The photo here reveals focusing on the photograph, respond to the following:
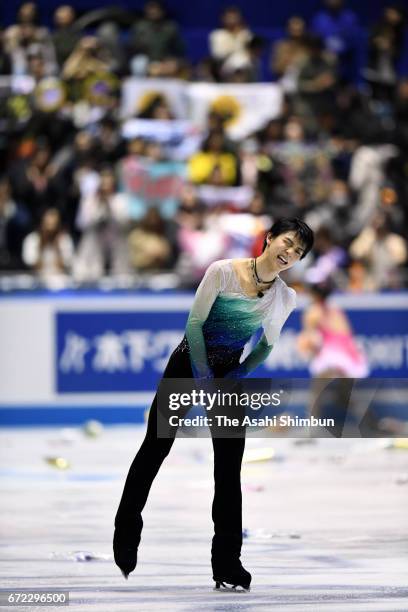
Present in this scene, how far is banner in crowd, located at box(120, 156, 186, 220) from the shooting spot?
54.4 feet

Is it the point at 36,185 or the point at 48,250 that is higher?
the point at 36,185

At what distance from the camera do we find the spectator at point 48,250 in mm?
15758

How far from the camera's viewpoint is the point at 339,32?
20297mm

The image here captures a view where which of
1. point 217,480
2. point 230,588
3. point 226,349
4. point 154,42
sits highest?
point 226,349

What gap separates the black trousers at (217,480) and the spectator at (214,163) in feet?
35.2

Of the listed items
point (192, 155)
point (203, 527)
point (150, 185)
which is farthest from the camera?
point (192, 155)

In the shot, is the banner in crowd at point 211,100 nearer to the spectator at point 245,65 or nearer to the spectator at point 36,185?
the spectator at point 245,65

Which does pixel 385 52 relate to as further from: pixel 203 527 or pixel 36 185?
pixel 203 527

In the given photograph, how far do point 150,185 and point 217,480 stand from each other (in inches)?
420

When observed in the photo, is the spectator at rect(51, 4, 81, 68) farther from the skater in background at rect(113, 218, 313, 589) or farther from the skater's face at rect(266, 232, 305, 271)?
the skater's face at rect(266, 232, 305, 271)

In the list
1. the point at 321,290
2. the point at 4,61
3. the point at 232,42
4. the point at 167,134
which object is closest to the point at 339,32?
the point at 232,42

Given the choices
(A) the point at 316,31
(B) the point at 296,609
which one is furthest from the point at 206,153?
(B) the point at 296,609

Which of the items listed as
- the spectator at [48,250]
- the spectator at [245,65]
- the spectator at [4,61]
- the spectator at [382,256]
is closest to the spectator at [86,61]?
the spectator at [4,61]

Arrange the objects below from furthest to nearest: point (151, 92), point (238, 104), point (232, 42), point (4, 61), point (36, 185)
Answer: point (232, 42)
point (238, 104)
point (4, 61)
point (151, 92)
point (36, 185)
